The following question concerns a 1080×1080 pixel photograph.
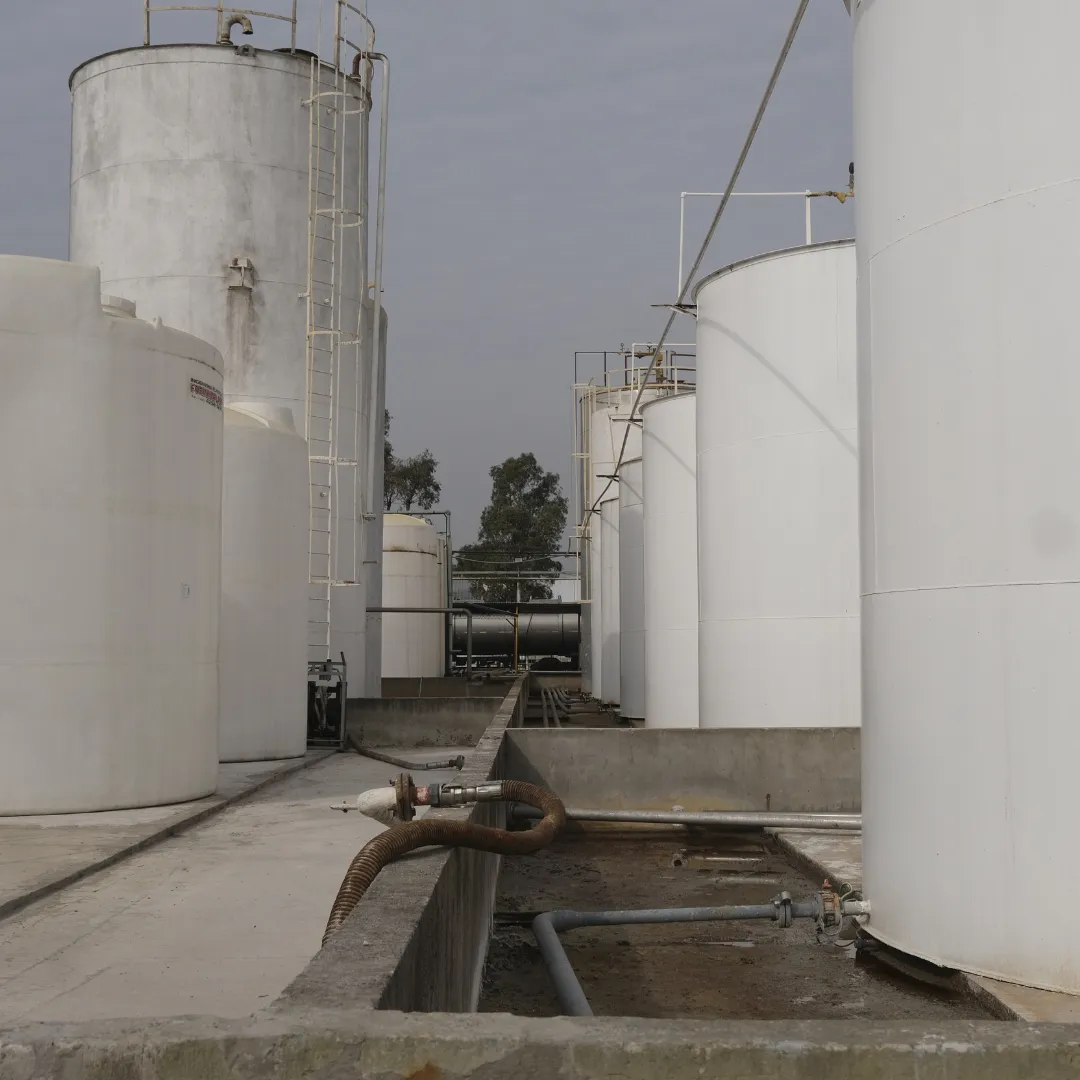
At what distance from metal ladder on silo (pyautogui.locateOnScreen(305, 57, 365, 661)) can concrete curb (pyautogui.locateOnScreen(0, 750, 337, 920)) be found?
4.26 meters

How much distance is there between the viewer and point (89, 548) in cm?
1087

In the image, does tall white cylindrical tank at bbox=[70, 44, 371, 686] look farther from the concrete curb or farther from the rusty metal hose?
the rusty metal hose

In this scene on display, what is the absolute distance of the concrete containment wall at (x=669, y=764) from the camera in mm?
12031

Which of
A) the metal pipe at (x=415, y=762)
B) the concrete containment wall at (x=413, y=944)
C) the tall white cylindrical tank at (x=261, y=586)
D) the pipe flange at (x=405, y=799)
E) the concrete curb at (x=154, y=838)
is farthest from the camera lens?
the metal pipe at (x=415, y=762)

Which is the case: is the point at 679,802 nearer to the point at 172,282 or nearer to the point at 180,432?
the point at 180,432

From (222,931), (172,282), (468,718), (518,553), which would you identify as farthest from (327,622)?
(518,553)

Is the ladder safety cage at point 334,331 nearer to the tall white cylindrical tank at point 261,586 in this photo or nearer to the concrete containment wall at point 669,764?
the tall white cylindrical tank at point 261,586

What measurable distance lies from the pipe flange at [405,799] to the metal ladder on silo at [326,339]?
37.7ft

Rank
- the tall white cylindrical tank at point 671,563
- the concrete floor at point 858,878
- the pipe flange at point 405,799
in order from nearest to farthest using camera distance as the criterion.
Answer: the concrete floor at point 858,878
the pipe flange at point 405,799
the tall white cylindrical tank at point 671,563

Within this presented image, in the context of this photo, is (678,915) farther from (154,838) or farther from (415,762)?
(415,762)


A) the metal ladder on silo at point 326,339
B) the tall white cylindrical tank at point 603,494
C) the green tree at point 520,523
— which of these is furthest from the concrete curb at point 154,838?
the green tree at point 520,523

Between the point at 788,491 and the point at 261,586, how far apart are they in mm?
5911

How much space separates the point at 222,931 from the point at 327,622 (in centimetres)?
1166

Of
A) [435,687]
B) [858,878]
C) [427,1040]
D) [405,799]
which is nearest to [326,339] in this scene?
[435,687]
